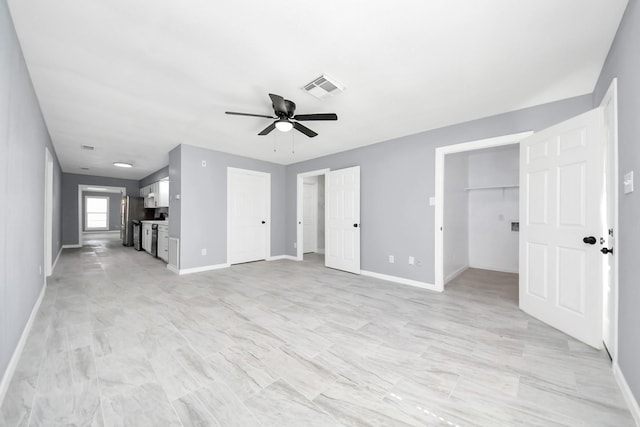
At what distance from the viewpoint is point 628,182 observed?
1527mm

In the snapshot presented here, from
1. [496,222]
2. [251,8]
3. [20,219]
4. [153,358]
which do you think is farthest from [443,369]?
[496,222]

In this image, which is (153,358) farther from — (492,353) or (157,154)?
(157,154)

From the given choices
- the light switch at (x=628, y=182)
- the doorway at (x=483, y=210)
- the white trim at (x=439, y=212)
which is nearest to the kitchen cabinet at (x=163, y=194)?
the white trim at (x=439, y=212)

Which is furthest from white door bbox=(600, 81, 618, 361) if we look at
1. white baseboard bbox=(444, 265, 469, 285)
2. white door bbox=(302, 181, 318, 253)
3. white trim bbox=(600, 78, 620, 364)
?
white door bbox=(302, 181, 318, 253)

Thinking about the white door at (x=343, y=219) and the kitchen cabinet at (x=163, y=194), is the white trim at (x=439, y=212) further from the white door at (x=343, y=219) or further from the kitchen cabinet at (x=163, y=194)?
the kitchen cabinet at (x=163, y=194)

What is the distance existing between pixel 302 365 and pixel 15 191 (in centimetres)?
259

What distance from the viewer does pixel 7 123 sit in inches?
66.2

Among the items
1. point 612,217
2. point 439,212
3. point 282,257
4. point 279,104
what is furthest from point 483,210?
point 279,104

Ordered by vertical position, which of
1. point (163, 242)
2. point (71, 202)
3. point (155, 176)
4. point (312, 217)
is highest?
point (155, 176)

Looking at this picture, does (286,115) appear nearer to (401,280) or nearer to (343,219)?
(343,219)

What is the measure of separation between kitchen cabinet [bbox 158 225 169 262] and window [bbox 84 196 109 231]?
9.44 metres

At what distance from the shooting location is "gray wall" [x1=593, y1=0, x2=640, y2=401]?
4.68 ft

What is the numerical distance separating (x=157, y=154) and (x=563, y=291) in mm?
6826

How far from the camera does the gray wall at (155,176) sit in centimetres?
662
